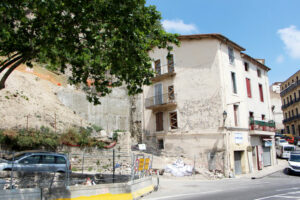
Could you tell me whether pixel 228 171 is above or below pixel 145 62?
below

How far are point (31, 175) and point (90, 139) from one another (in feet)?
27.8

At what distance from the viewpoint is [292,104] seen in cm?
5325

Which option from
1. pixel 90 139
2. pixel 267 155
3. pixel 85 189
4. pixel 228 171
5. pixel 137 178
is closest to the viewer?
pixel 85 189

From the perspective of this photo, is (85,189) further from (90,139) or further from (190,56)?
(190,56)

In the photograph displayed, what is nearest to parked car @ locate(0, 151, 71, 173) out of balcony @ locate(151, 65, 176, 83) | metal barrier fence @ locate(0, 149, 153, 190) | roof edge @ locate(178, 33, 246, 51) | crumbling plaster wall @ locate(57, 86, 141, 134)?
metal barrier fence @ locate(0, 149, 153, 190)

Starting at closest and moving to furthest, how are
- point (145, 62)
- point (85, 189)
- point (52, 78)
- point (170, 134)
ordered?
point (85, 189) → point (145, 62) → point (170, 134) → point (52, 78)

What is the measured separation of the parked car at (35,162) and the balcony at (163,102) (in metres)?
13.4

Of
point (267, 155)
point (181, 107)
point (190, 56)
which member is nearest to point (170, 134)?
Result: point (181, 107)

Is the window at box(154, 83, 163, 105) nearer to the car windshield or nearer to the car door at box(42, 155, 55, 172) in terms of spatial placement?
the car windshield

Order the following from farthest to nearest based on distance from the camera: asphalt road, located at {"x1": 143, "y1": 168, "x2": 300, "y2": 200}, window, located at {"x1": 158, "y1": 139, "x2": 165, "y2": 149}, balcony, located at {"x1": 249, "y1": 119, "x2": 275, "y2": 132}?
window, located at {"x1": 158, "y1": 139, "x2": 165, "y2": 149} → balcony, located at {"x1": 249, "y1": 119, "x2": 275, "y2": 132} → asphalt road, located at {"x1": 143, "y1": 168, "x2": 300, "y2": 200}

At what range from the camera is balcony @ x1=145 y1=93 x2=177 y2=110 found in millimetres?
25688

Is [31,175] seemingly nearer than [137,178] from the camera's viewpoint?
Yes

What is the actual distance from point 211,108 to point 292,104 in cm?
3875

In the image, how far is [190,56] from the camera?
990 inches
